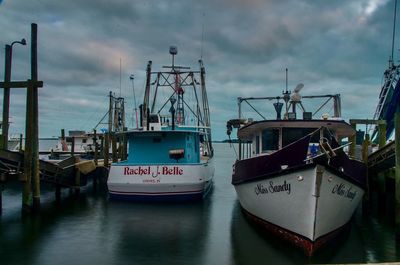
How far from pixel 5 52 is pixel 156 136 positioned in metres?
7.71

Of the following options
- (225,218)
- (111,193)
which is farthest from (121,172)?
(225,218)

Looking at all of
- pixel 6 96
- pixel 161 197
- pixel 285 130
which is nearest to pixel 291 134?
pixel 285 130

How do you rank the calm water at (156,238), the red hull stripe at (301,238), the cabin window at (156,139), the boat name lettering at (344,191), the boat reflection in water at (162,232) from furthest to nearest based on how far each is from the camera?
the cabin window at (156,139)
the boat reflection in water at (162,232)
the calm water at (156,238)
the boat name lettering at (344,191)
the red hull stripe at (301,238)

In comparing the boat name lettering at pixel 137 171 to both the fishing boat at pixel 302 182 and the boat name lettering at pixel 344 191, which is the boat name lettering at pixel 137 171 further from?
the boat name lettering at pixel 344 191

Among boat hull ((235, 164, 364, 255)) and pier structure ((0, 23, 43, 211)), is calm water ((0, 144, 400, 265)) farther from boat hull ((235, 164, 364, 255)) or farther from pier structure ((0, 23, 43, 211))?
pier structure ((0, 23, 43, 211))

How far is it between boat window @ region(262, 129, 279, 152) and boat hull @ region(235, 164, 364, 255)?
1795 millimetres

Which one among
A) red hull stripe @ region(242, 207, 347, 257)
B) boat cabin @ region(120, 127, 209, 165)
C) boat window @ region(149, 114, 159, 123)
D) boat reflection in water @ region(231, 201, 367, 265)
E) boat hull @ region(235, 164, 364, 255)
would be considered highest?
boat window @ region(149, 114, 159, 123)

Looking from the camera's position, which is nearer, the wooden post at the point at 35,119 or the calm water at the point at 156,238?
the calm water at the point at 156,238

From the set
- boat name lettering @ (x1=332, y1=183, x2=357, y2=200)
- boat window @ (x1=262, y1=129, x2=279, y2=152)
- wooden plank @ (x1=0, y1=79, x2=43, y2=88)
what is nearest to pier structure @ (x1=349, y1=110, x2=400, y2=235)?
boat window @ (x1=262, y1=129, x2=279, y2=152)

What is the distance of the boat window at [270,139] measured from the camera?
14.3m

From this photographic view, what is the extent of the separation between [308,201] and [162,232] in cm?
557

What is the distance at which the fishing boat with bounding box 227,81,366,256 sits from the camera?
10.7 m

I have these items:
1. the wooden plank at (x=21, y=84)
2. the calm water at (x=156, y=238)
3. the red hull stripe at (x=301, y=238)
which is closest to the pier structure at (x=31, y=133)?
the wooden plank at (x=21, y=84)

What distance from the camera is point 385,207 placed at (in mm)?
18641
